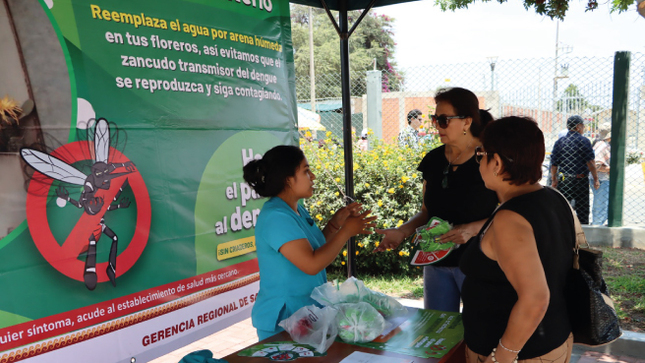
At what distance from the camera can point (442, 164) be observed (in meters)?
2.66

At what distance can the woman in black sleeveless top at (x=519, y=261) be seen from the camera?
1486 millimetres

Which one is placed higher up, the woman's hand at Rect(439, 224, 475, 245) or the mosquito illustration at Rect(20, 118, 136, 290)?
the mosquito illustration at Rect(20, 118, 136, 290)

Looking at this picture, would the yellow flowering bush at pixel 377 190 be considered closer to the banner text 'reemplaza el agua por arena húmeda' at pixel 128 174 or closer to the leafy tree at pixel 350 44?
the banner text 'reemplaza el agua por arena húmeda' at pixel 128 174

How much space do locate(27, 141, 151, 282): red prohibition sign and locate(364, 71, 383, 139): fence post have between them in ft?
28.8

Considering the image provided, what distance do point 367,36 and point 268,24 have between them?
33.8m

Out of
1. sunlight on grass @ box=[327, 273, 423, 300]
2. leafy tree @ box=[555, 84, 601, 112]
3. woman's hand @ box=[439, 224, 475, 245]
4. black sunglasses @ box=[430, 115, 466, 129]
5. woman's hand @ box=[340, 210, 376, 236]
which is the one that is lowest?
sunlight on grass @ box=[327, 273, 423, 300]

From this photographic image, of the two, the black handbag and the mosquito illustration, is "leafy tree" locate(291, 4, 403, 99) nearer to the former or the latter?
the mosquito illustration

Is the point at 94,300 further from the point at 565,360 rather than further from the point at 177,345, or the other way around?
the point at 565,360

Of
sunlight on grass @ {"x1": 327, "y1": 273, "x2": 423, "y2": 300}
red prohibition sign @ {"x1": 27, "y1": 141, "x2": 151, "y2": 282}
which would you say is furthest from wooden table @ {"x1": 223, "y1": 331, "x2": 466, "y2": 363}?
sunlight on grass @ {"x1": 327, "y1": 273, "x2": 423, "y2": 300}

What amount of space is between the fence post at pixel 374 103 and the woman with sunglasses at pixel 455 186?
8.43m

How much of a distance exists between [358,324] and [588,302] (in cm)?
80

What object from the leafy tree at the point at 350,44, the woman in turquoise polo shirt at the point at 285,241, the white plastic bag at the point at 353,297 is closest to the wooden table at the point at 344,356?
the white plastic bag at the point at 353,297

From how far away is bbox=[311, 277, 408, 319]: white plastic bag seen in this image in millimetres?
2031

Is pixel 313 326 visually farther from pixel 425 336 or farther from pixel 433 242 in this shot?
pixel 433 242
